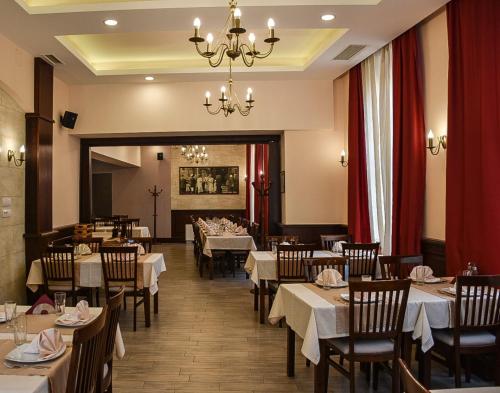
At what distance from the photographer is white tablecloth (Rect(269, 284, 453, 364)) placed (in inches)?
132

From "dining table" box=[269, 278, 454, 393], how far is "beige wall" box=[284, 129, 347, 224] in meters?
4.67

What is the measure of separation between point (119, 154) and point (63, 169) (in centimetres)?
500

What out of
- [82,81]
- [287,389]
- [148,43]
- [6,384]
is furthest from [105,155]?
[6,384]

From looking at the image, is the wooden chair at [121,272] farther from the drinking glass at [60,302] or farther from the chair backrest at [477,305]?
the chair backrest at [477,305]

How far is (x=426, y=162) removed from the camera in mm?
5727

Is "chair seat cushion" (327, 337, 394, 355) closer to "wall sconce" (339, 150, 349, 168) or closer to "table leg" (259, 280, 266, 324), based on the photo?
"table leg" (259, 280, 266, 324)

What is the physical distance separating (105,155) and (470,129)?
943 centimetres

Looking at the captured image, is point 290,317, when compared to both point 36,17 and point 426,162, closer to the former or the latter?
point 426,162

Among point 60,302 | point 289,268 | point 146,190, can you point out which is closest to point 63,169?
point 289,268

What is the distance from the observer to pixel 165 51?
303 inches

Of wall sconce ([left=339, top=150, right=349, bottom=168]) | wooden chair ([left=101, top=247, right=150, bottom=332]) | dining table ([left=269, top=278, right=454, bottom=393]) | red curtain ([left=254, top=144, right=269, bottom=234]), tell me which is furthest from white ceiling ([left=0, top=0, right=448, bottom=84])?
red curtain ([left=254, top=144, right=269, bottom=234])

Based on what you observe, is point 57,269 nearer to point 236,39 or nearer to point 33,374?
point 236,39

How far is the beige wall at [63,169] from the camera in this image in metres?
8.12

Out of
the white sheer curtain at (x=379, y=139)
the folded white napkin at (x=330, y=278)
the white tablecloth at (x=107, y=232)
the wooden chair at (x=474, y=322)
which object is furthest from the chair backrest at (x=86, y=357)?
the white tablecloth at (x=107, y=232)
